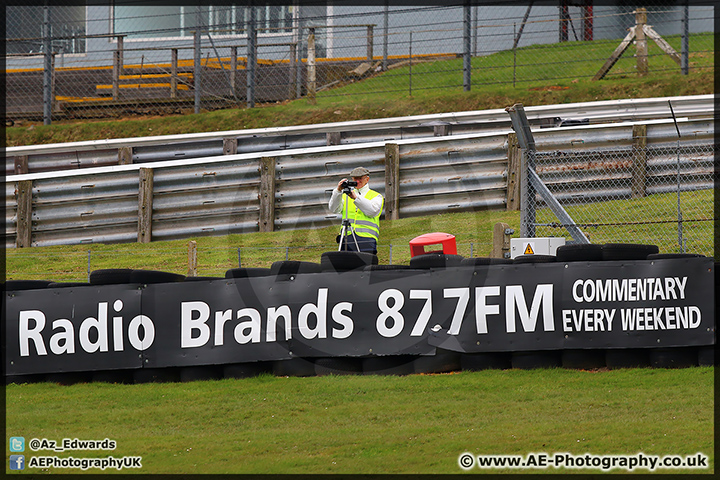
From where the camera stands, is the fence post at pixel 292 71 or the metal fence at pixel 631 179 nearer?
the metal fence at pixel 631 179

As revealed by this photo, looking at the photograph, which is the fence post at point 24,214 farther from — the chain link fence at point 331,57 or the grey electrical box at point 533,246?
the grey electrical box at point 533,246

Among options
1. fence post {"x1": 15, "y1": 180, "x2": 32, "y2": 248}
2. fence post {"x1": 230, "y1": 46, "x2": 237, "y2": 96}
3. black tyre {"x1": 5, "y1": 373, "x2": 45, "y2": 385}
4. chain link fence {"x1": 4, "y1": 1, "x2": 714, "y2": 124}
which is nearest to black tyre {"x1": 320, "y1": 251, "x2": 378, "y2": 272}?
black tyre {"x1": 5, "y1": 373, "x2": 45, "y2": 385}

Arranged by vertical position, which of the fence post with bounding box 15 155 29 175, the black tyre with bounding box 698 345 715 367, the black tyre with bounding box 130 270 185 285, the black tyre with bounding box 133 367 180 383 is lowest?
the black tyre with bounding box 133 367 180 383

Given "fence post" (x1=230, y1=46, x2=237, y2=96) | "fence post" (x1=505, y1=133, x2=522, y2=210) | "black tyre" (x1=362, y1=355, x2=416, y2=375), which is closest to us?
"black tyre" (x1=362, y1=355, x2=416, y2=375)

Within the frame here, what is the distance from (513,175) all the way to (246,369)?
6.48m

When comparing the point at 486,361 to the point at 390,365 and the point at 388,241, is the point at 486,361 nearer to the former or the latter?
the point at 390,365

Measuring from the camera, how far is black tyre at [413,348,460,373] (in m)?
7.55

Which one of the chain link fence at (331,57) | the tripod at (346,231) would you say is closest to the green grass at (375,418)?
the tripod at (346,231)

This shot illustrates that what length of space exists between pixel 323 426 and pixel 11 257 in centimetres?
778

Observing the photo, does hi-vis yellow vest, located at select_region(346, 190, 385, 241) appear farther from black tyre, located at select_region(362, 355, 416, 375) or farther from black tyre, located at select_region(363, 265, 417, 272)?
black tyre, located at select_region(362, 355, 416, 375)

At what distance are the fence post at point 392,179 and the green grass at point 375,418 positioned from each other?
590 cm

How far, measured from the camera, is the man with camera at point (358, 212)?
891 cm

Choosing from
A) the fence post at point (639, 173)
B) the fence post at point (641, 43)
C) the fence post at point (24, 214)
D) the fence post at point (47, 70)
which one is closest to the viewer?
the fence post at point (639, 173)

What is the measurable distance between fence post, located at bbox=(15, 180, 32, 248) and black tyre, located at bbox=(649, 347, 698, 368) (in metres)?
10.1
